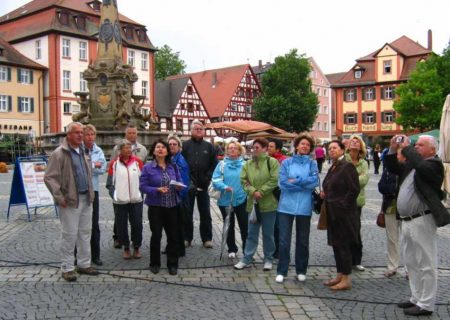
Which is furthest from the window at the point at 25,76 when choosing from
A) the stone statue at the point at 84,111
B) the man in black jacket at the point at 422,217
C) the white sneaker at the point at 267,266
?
the man in black jacket at the point at 422,217

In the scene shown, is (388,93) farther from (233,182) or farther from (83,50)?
(233,182)

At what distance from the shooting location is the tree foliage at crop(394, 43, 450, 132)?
46062mm

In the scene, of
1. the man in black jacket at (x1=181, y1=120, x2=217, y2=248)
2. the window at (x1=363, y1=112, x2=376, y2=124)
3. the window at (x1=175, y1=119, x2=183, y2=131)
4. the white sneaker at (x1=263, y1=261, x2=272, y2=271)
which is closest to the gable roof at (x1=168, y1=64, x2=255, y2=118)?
the window at (x1=175, y1=119, x2=183, y2=131)

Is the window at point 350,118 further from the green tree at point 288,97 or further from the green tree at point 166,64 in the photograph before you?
the green tree at point 166,64

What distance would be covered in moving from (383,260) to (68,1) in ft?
169

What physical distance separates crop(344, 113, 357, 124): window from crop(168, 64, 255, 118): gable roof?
13268 millimetres

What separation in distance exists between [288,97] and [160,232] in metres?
50.8

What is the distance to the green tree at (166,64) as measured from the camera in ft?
263

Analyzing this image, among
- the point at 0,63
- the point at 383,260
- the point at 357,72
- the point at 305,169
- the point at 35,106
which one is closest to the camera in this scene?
the point at 305,169

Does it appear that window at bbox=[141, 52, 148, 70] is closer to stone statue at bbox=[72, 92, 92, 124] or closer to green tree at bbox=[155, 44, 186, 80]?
green tree at bbox=[155, 44, 186, 80]

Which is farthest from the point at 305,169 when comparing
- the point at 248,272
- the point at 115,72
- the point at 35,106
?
the point at 35,106

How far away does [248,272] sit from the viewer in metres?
6.79

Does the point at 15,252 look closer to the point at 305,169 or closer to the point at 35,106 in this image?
the point at 305,169

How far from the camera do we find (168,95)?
64188mm
